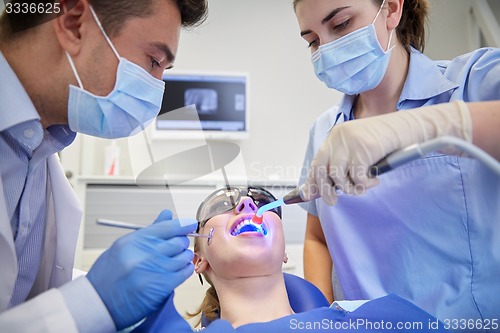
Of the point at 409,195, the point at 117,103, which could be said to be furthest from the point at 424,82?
the point at 117,103

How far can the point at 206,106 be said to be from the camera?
11.1 feet

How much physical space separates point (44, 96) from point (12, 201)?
0.93ft

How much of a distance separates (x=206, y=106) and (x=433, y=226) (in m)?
2.43

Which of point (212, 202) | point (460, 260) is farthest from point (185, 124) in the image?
point (460, 260)

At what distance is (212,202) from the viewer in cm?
140

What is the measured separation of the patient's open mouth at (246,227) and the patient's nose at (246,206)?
0.09ft

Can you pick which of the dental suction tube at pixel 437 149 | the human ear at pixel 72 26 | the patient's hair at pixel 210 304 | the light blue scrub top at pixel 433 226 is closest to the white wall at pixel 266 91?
the patient's hair at pixel 210 304

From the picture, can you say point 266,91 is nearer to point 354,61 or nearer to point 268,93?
point 268,93

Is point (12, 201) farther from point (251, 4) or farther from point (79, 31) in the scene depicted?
point (251, 4)

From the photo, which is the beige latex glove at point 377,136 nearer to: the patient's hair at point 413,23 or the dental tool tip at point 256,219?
the dental tool tip at point 256,219

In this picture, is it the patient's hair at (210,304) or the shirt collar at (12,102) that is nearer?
the shirt collar at (12,102)

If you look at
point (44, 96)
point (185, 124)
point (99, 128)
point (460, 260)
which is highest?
A: point (44, 96)

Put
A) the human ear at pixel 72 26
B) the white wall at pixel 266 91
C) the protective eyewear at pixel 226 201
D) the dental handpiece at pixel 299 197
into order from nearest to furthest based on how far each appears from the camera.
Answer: the dental handpiece at pixel 299 197, the human ear at pixel 72 26, the protective eyewear at pixel 226 201, the white wall at pixel 266 91

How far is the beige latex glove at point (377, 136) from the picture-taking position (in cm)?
85
